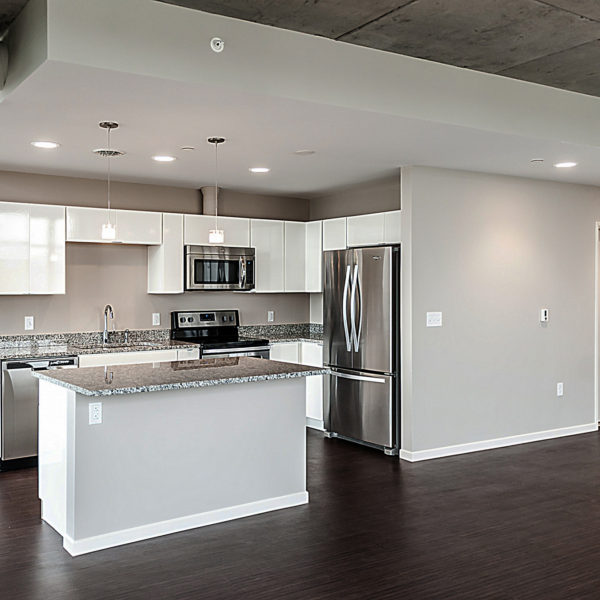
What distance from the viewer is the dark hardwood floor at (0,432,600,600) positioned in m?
3.26

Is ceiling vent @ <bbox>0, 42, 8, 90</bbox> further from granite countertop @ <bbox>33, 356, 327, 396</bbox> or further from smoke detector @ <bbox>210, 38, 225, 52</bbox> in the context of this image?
granite countertop @ <bbox>33, 356, 327, 396</bbox>

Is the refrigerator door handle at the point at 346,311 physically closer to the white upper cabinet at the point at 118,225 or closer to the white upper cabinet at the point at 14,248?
the white upper cabinet at the point at 118,225

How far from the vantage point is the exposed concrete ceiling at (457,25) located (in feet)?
11.1

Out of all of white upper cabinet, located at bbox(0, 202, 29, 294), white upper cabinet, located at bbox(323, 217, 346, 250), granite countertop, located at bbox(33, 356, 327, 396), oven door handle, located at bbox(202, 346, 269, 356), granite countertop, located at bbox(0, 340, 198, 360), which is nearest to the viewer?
granite countertop, located at bbox(33, 356, 327, 396)

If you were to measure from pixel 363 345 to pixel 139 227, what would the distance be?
228 centimetres

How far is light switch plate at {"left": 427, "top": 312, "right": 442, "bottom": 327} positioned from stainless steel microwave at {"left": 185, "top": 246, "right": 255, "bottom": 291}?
6.49 feet

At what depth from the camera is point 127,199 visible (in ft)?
21.6

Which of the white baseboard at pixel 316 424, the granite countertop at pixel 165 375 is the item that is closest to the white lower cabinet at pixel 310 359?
the white baseboard at pixel 316 424

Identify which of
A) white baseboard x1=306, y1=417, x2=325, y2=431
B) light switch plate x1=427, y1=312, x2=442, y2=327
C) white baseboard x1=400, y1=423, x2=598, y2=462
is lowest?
white baseboard x1=400, y1=423, x2=598, y2=462

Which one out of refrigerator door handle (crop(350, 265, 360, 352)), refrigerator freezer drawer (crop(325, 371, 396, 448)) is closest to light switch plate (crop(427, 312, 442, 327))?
refrigerator freezer drawer (crop(325, 371, 396, 448))

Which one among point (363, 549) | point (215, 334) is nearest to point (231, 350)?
point (215, 334)

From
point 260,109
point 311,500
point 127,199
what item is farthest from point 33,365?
point 260,109

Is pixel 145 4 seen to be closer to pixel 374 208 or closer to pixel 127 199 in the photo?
pixel 127 199

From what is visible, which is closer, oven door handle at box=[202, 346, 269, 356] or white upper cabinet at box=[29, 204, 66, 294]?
white upper cabinet at box=[29, 204, 66, 294]
